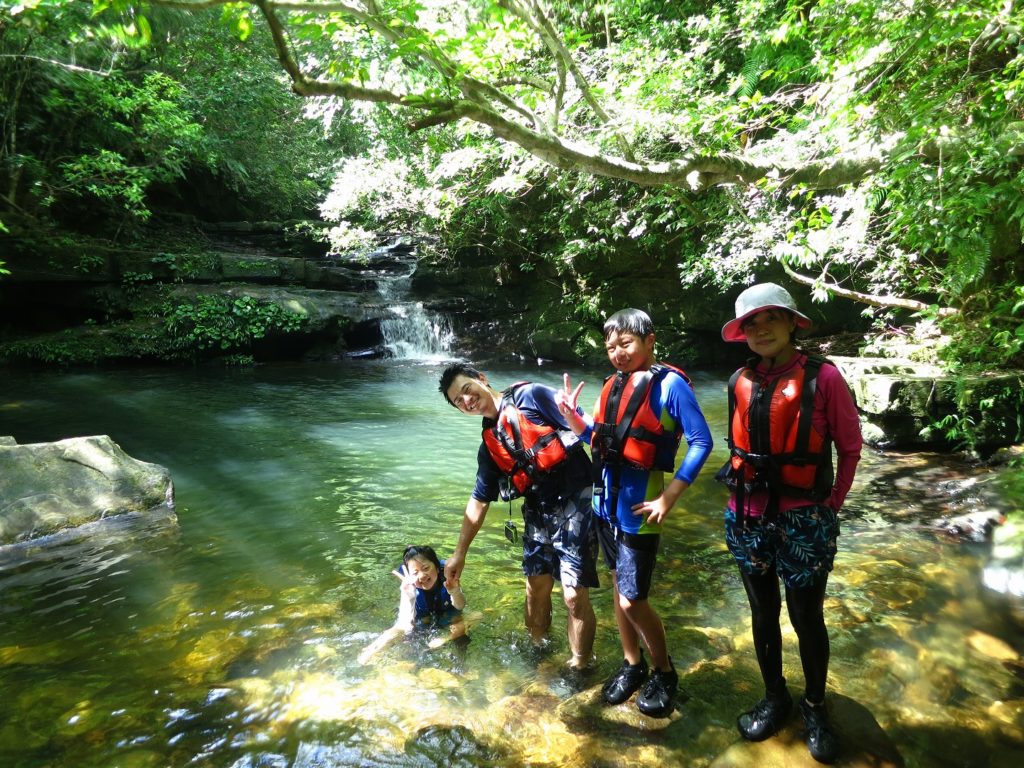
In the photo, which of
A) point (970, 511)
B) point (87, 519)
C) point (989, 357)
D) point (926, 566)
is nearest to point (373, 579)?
point (87, 519)

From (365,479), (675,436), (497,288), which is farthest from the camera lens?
(497,288)

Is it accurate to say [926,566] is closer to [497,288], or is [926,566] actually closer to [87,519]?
[87,519]

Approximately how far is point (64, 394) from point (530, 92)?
1126 cm

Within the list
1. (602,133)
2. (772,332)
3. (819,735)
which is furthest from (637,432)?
(602,133)

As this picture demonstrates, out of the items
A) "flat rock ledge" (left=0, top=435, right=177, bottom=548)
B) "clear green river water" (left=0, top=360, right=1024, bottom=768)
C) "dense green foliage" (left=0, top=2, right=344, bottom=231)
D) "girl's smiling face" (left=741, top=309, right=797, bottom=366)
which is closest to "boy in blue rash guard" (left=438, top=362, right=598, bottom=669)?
"clear green river water" (left=0, top=360, right=1024, bottom=768)

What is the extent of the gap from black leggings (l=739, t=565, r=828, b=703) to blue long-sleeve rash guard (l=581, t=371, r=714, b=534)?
51 cm

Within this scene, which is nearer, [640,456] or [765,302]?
[765,302]

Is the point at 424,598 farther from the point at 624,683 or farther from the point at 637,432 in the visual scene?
the point at 637,432

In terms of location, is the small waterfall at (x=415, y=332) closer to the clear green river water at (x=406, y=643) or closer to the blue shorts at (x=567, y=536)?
the clear green river water at (x=406, y=643)

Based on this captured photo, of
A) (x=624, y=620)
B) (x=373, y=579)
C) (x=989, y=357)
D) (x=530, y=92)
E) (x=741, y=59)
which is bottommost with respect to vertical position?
(x=373, y=579)

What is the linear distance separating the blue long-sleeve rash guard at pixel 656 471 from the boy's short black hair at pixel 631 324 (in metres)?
0.23

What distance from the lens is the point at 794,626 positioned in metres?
2.48

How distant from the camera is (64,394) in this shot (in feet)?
38.4

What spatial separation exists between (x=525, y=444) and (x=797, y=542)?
1309 millimetres
